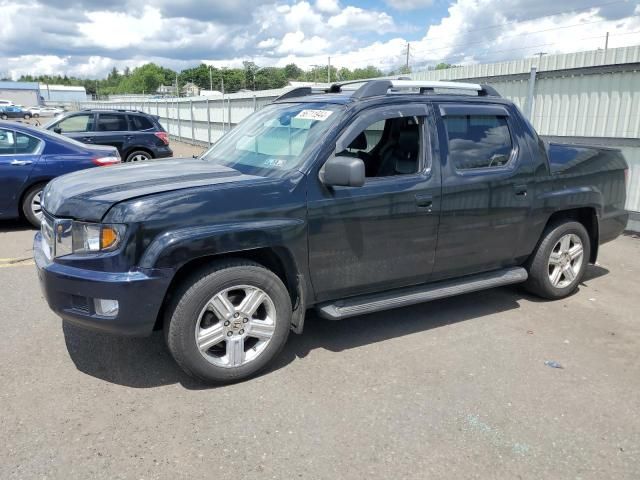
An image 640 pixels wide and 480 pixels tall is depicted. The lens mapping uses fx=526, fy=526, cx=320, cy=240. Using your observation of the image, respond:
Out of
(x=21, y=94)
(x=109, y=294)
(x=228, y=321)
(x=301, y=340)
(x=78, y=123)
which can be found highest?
(x=21, y=94)

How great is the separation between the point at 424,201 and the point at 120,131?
11.4m

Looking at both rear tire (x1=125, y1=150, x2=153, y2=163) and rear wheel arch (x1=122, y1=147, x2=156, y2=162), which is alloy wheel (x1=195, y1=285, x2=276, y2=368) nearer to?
rear tire (x1=125, y1=150, x2=153, y2=163)

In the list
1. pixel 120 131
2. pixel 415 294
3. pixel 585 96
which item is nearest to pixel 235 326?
pixel 415 294

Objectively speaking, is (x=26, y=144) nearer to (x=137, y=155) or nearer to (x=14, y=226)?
(x=14, y=226)

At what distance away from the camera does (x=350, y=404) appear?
130 inches

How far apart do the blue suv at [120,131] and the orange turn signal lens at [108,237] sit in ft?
35.2

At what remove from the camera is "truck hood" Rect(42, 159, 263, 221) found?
10.6ft

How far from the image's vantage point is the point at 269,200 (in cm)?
344

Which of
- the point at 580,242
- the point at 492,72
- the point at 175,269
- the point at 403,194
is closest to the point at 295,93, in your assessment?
the point at 403,194

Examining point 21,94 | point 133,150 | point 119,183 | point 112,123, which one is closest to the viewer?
point 119,183

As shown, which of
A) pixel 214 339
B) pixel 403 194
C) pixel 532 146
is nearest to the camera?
pixel 214 339

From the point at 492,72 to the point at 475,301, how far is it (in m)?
5.98

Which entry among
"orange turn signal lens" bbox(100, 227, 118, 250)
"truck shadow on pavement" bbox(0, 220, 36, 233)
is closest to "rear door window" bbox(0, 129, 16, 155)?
"truck shadow on pavement" bbox(0, 220, 36, 233)

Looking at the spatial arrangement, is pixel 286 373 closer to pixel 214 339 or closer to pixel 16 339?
pixel 214 339
